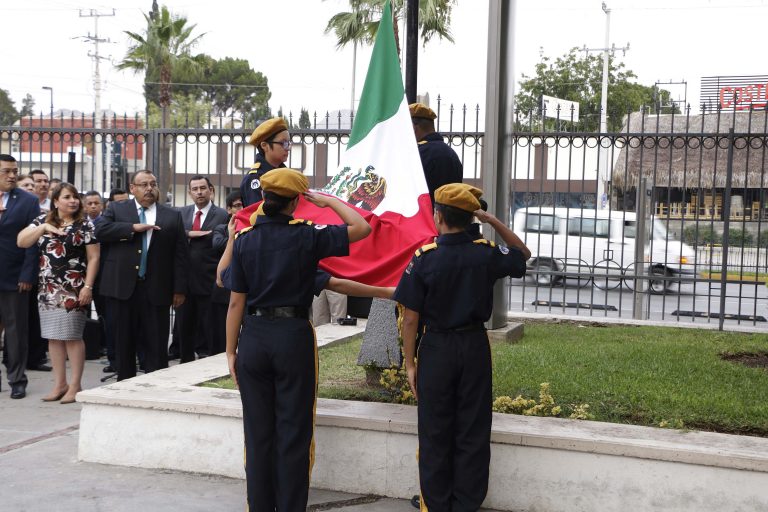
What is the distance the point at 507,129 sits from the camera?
8.74 metres

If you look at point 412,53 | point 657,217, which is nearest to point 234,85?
point 657,217

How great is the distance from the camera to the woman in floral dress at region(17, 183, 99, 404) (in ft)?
25.4

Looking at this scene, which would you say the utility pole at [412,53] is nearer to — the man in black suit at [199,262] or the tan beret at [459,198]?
the tan beret at [459,198]

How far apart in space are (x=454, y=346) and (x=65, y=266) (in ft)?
14.6

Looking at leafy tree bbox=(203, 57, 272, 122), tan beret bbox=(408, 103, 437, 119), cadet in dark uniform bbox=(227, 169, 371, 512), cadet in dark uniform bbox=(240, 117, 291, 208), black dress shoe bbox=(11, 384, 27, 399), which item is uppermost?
leafy tree bbox=(203, 57, 272, 122)

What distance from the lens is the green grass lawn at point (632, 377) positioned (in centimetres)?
563

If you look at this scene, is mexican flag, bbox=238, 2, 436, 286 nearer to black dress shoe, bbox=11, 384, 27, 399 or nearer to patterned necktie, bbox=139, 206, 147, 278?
patterned necktie, bbox=139, 206, 147, 278

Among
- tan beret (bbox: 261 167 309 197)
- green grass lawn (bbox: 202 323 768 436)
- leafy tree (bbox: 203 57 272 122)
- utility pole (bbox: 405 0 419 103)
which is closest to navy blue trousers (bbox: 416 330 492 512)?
tan beret (bbox: 261 167 309 197)

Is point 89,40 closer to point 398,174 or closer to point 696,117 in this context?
point 696,117

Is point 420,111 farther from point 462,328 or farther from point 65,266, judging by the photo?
point 65,266

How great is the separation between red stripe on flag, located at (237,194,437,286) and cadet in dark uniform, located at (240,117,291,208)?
0.43ft

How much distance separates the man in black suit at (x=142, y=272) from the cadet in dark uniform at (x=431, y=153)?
9.68 feet

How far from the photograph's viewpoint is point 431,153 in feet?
19.5

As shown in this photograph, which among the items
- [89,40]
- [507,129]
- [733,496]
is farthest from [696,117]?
[89,40]
